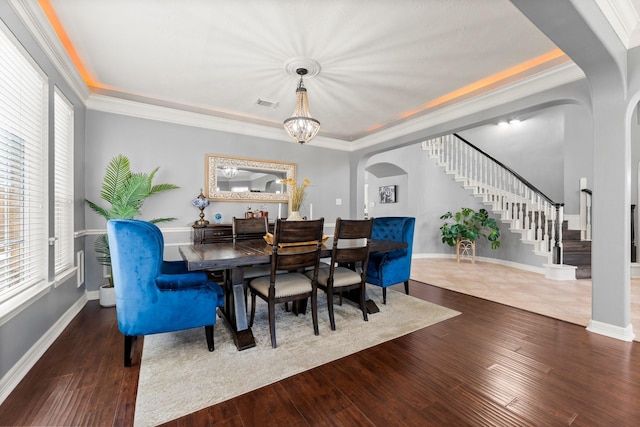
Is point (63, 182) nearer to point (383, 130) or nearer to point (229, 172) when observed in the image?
point (229, 172)

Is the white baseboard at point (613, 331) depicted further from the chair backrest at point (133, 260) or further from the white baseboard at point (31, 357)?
the white baseboard at point (31, 357)

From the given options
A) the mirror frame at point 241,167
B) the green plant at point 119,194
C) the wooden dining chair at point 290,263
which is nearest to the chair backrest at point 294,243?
the wooden dining chair at point 290,263

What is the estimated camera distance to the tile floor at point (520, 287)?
10.0 feet

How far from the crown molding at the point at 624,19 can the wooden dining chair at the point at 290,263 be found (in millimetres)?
2443

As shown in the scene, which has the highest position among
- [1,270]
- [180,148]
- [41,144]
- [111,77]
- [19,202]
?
[111,77]

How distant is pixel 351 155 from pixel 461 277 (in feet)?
9.79

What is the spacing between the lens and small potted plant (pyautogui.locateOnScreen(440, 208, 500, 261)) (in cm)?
574

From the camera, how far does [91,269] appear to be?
351 centimetres

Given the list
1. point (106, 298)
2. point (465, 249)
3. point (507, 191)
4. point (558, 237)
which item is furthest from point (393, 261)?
point (507, 191)

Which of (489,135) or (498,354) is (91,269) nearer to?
(498,354)

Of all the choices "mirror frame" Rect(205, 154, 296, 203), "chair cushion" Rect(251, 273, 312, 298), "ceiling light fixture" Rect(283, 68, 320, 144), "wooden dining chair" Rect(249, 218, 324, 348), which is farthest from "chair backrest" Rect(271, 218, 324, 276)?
"mirror frame" Rect(205, 154, 296, 203)

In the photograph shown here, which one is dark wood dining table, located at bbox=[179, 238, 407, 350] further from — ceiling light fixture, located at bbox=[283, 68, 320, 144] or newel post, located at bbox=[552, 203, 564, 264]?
newel post, located at bbox=[552, 203, 564, 264]

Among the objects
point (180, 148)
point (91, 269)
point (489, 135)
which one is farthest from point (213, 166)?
point (489, 135)

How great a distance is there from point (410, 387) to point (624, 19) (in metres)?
2.99
